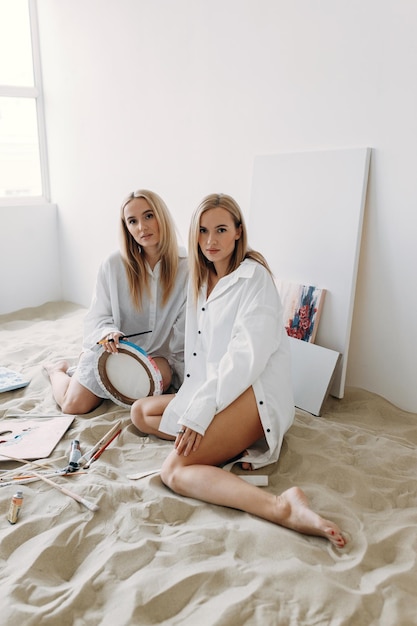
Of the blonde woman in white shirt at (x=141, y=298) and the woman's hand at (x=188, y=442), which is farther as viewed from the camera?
the blonde woman in white shirt at (x=141, y=298)

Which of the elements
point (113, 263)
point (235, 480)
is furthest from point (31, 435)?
point (235, 480)

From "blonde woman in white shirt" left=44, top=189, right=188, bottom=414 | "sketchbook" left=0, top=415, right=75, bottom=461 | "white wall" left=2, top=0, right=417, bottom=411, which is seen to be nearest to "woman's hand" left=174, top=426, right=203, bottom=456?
"sketchbook" left=0, top=415, right=75, bottom=461

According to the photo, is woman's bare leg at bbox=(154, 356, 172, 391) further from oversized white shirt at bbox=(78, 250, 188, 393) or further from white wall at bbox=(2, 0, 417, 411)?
white wall at bbox=(2, 0, 417, 411)

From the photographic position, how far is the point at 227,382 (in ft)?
6.36

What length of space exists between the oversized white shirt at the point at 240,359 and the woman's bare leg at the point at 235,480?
0.14ft

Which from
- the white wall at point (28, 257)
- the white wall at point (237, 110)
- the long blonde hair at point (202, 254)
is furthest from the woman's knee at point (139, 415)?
the white wall at point (28, 257)

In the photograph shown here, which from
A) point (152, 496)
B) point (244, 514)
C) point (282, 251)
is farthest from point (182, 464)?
point (282, 251)

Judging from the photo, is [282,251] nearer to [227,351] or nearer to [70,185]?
[227,351]

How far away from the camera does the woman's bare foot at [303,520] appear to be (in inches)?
62.2

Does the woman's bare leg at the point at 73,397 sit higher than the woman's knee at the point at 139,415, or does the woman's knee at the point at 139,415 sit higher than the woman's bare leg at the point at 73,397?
the woman's knee at the point at 139,415

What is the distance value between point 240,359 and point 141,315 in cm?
87

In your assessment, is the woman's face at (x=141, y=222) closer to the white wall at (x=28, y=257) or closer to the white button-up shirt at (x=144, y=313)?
the white button-up shirt at (x=144, y=313)

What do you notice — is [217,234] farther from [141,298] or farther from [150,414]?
[150,414]

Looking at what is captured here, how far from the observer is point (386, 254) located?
2.49m
